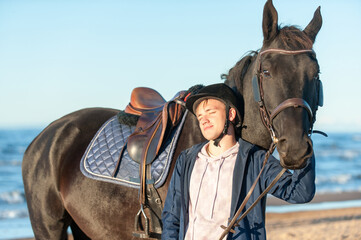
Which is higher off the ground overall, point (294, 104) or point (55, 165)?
point (294, 104)

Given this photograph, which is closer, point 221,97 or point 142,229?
point 221,97

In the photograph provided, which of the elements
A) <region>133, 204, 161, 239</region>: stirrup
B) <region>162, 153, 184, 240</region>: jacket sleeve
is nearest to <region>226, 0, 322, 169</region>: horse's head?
<region>162, 153, 184, 240</region>: jacket sleeve

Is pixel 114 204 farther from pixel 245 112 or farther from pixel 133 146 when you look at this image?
pixel 245 112

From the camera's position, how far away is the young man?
1.98m

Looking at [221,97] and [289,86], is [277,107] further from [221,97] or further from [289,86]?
[221,97]

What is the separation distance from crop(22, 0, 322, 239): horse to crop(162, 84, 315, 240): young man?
0.15 metres

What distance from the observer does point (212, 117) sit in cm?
218

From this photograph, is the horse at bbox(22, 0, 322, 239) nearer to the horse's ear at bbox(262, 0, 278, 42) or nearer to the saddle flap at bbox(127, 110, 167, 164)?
the horse's ear at bbox(262, 0, 278, 42)

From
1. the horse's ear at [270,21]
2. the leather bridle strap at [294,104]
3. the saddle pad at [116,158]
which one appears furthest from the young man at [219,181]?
the saddle pad at [116,158]

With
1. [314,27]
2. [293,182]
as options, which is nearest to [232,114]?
[293,182]

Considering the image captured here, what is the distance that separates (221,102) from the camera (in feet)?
7.21

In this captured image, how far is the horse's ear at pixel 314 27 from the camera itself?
2.31 meters

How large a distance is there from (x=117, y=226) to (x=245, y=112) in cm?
130

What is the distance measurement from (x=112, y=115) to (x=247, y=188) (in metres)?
1.92
